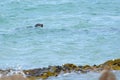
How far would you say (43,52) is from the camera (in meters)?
22.3

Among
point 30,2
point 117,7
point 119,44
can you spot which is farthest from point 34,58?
point 30,2

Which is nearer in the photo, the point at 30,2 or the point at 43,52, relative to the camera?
the point at 43,52

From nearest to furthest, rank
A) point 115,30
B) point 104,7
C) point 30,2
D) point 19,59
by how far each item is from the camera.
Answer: point 19,59 → point 115,30 → point 104,7 → point 30,2

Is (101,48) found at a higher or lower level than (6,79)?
lower

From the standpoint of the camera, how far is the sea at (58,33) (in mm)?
20384

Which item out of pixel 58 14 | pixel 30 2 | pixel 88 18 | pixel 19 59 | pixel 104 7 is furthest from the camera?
pixel 30 2

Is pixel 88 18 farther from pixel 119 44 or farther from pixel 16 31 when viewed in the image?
pixel 119 44

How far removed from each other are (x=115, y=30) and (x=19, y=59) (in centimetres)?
846

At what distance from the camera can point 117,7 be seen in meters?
36.0

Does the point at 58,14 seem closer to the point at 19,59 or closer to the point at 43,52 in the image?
the point at 43,52

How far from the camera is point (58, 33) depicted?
2733cm

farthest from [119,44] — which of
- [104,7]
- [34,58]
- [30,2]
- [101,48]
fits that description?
[30,2]

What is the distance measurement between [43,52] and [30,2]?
1740 cm

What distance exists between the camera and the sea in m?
20.4
